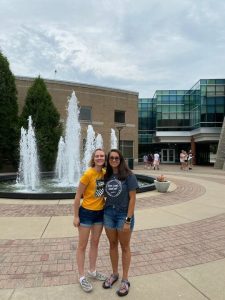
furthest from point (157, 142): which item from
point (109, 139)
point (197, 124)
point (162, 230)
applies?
point (162, 230)

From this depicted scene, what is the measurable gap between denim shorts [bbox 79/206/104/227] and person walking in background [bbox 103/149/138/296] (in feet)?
0.47

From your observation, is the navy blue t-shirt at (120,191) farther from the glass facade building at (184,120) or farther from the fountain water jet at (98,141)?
the glass facade building at (184,120)

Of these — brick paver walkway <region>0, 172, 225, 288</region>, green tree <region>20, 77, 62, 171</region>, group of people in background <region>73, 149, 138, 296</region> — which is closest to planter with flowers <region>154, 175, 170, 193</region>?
brick paver walkway <region>0, 172, 225, 288</region>

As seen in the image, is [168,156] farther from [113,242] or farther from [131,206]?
[131,206]

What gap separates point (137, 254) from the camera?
578 cm

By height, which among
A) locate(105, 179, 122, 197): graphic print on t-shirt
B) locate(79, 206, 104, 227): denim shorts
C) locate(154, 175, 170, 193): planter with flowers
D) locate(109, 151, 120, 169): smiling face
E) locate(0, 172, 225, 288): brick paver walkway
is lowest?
locate(0, 172, 225, 288): brick paver walkway

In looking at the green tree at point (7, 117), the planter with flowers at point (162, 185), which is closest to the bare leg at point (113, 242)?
the planter with flowers at point (162, 185)

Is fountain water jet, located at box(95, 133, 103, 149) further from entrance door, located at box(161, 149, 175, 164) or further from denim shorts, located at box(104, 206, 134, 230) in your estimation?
denim shorts, located at box(104, 206, 134, 230)

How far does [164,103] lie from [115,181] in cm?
4886

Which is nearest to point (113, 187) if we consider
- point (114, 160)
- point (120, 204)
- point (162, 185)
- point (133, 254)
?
point (120, 204)

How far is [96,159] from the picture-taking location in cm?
445

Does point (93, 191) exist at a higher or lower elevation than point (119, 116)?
lower

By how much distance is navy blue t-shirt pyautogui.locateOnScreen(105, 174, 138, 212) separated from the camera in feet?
13.8

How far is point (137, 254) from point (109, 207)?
191 centimetres
